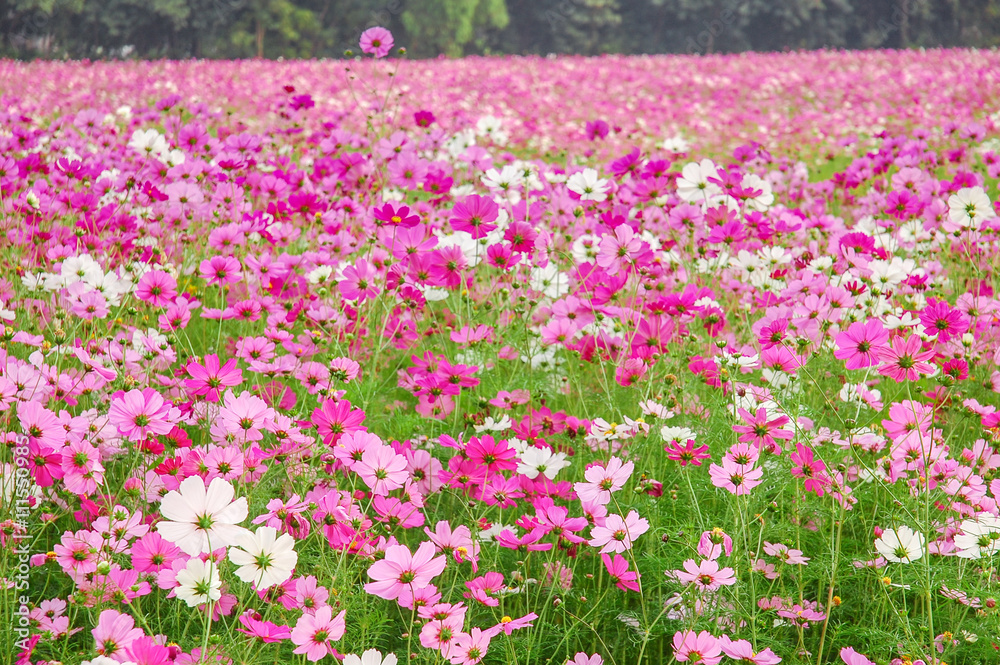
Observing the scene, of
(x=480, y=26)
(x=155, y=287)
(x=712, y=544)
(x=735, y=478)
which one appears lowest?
(x=712, y=544)

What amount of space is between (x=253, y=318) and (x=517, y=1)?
1194 inches

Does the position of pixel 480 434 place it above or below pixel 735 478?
below

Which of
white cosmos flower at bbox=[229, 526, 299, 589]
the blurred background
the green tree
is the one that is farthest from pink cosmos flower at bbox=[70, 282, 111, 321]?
the green tree

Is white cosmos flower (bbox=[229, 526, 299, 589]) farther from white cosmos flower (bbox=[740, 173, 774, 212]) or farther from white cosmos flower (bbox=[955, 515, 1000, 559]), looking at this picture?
white cosmos flower (bbox=[740, 173, 774, 212])

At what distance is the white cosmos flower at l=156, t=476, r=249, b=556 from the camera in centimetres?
87

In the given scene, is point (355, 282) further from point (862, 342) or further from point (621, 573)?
point (862, 342)

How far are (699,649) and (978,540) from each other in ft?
1.47

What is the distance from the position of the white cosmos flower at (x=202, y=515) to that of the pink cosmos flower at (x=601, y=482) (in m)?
0.50

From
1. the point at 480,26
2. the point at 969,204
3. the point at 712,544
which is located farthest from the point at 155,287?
the point at 480,26

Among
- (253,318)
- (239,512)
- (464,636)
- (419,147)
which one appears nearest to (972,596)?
(464,636)

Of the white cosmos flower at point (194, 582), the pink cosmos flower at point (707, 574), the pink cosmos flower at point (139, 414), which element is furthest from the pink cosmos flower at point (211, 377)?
the pink cosmos flower at point (707, 574)

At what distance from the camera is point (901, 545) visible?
1088mm

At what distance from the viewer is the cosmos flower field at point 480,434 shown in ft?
3.59

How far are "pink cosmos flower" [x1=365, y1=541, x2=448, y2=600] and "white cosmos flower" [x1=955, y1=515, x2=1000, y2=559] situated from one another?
0.76 meters
